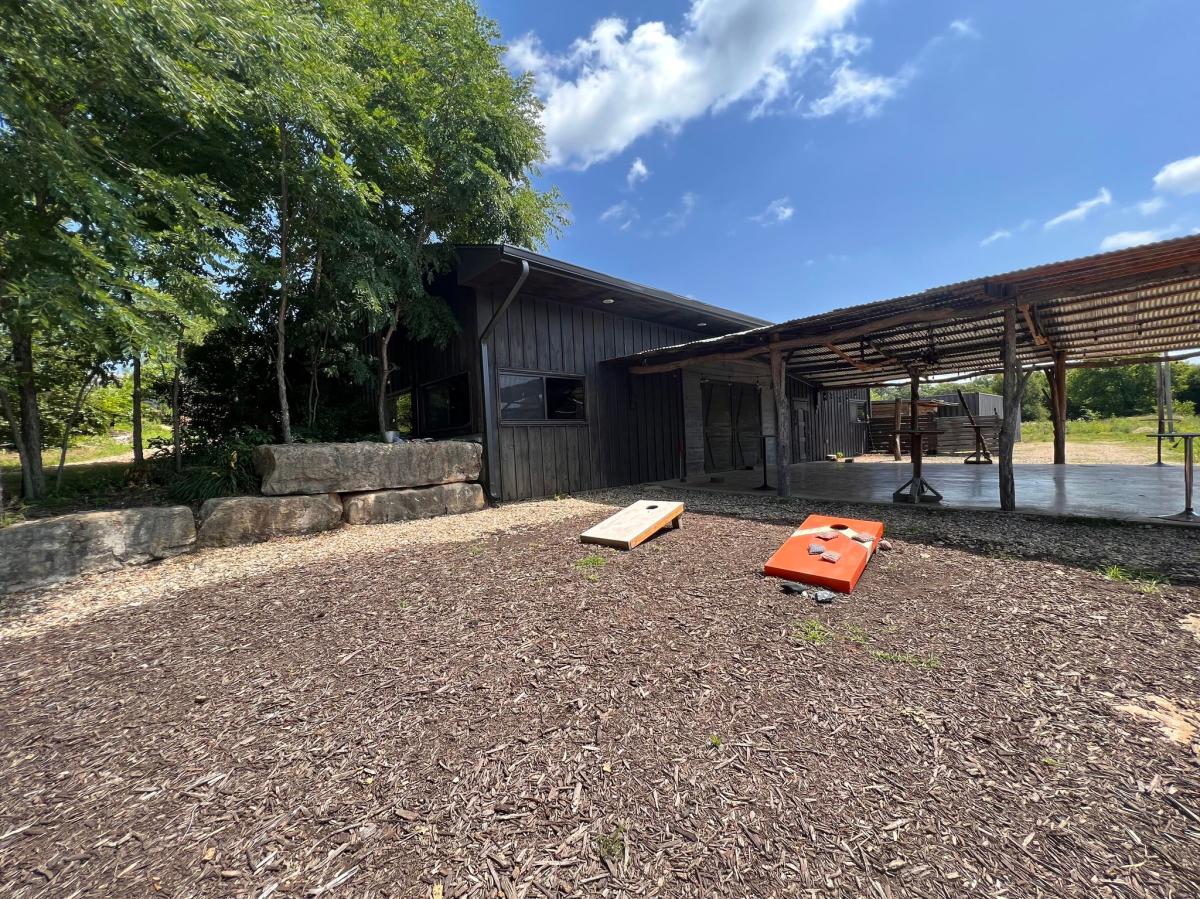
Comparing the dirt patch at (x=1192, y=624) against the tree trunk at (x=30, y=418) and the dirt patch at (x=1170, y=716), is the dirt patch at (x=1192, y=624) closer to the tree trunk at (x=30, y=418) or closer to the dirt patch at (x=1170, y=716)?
the dirt patch at (x=1170, y=716)

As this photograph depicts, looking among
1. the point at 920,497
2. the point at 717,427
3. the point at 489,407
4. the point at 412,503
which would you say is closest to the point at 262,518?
the point at 412,503

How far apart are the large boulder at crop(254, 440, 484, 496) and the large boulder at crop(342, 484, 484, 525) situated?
0.10m

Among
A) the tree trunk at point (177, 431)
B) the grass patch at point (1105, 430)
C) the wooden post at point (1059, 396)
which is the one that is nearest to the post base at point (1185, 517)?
the wooden post at point (1059, 396)

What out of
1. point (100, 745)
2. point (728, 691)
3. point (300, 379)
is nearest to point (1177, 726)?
point (728, 691)

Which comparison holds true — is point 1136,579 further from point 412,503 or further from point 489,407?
point 412,503

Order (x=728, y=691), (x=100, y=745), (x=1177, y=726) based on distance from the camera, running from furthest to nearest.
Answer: (x=728, y=691) < (x=100, y=745) < (x=1177, y=726)

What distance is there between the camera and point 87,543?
380 centimetres

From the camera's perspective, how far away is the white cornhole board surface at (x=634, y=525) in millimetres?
4051

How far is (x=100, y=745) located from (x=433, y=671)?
1.19 m

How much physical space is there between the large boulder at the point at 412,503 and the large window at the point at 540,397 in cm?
130

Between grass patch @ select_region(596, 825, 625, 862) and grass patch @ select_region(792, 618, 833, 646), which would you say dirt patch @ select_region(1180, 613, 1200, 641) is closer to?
grass patch @ select_region(792, 618, 833, 646)

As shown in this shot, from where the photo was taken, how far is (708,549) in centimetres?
396

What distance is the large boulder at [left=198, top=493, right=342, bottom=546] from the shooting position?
14.9 feet

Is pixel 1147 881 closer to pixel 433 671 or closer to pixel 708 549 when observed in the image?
pixel 433 671
